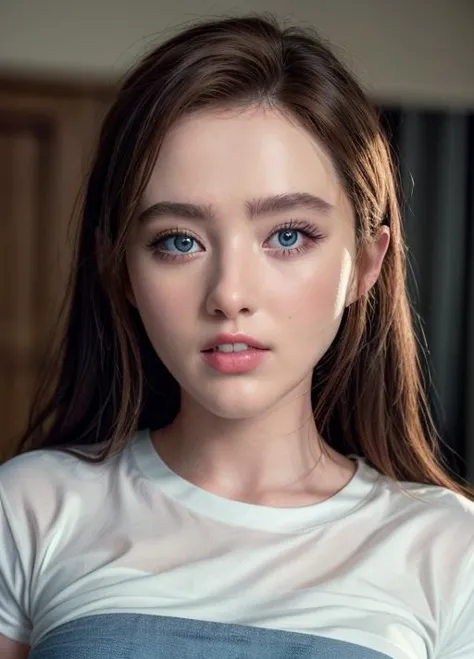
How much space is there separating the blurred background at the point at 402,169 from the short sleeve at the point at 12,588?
2.89m

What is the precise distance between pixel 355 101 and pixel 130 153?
272 mm

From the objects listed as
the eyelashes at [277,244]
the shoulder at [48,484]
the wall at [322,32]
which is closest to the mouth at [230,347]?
the eyelashes at [277,244]

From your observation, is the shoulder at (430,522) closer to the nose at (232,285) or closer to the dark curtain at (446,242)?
the nose at (232,285)

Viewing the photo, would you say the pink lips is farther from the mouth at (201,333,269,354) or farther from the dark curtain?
the dark curtain

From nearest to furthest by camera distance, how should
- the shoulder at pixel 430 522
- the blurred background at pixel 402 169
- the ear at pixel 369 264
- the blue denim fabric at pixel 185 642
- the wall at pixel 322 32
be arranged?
the blue denim fabric at pixel 185 642
the shoulder at pixel 430 522
the ear at pixel 369 264
the wall at pixel 322 32
the blurred background at pixel 402 169

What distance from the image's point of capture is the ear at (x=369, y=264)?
1.35 metres

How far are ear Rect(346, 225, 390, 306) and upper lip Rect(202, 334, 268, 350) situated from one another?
18 cm

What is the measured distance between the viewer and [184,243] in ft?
4.00

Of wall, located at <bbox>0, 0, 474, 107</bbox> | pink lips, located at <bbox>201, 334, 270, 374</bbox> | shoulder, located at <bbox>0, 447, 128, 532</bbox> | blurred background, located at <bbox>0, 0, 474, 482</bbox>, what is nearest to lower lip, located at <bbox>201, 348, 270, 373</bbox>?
pink lips, located at <bbox>201, 334, 270, 374</bbox>

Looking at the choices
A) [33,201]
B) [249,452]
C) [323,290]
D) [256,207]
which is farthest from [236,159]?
[33,201]

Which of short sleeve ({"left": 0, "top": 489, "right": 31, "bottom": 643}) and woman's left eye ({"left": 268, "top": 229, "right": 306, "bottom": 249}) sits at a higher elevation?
woman's left eye ({"left": 268, "top": 229, "right": 306, "bottom": 249})

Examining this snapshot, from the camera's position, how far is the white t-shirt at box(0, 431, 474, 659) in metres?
1.16

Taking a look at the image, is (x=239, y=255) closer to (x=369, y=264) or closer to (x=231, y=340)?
(x=231, y=340)

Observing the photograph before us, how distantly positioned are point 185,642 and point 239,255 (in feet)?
1.30
